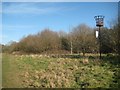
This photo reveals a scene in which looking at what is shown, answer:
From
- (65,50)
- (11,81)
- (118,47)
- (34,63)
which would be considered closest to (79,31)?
(65,50)

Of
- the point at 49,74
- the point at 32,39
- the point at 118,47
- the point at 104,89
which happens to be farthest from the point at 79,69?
the point at 32,39

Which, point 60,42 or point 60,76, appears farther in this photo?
point 60,42

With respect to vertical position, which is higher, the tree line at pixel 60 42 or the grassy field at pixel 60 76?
the tree line at pixel 60 42

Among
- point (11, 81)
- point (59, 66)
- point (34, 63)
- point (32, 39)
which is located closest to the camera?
point (11, 81)

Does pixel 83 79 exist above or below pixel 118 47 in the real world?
below

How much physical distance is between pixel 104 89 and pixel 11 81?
9.74 feet

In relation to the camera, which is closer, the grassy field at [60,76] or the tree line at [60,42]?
the grassy field at [60,76]

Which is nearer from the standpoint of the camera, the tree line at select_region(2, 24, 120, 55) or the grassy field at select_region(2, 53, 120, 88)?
the grassy field at select_region(2, 53, 120, 88)

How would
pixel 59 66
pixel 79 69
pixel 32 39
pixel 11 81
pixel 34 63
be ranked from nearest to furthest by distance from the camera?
pixel 11 81, pixel 79 69, pixel 59 66, pixel 34 63, pixel 32 39

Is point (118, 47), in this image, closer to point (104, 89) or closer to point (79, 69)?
point (79, 69)

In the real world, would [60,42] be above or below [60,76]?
above

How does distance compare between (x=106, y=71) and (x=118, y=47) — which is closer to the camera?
(x=106, y=71)

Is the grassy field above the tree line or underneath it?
underneath

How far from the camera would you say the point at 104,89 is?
7547mm
